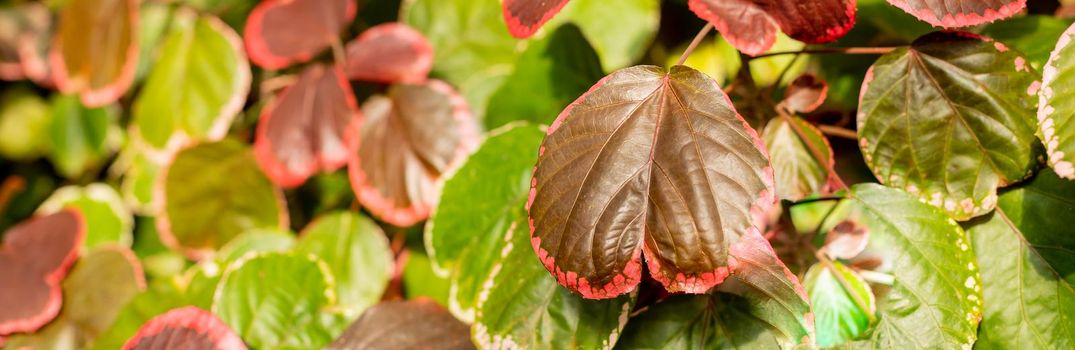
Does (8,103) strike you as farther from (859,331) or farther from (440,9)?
(859,331)

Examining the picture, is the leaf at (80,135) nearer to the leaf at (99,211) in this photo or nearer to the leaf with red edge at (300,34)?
the leaf at (99,211)

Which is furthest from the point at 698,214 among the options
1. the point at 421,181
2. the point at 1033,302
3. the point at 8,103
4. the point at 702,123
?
the point at 8,103

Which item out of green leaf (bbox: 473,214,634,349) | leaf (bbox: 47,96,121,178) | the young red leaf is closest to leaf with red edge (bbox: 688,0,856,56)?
the young red leaf

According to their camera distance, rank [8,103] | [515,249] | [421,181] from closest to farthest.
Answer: [515,249]
[421,181]
[8,103]

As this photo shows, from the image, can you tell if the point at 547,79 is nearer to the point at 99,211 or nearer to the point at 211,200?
the point at 211,200

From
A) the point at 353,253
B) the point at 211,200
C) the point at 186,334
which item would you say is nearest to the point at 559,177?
the point at 186,334

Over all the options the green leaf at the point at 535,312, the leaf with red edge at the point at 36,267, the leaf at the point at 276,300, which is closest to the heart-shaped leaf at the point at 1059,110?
the green leaf at the point at 535,312

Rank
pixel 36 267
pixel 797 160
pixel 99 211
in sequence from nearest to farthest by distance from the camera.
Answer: pixel 797 160 < pixel 36 267 < pixel 99 211
